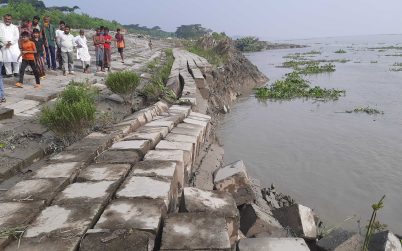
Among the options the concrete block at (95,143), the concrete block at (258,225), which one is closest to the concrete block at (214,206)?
the concrete block at (258,225)

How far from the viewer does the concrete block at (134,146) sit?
4015 millimetres

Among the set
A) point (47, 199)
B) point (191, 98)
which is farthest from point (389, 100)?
point (47, 199)

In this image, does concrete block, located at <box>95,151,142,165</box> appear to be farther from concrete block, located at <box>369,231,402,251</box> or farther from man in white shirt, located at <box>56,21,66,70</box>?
man in white shirt, located at <box>56,21,66,70</box>

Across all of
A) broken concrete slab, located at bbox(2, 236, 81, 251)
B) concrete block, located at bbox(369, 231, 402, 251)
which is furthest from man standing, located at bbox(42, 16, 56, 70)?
concrete block, located at bbox(369, 231, 402, 251)

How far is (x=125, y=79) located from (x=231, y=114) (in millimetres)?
5342

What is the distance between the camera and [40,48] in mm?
9422

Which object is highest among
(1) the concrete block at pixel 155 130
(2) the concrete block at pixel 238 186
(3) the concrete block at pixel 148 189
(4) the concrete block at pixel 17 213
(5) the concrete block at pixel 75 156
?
(1) the concrete block at pixel 155 130

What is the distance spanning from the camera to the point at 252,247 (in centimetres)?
274

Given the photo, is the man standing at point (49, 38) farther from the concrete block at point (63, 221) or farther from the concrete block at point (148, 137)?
the concrete block at point (63, 221)

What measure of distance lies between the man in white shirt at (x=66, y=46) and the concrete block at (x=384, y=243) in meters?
9.25

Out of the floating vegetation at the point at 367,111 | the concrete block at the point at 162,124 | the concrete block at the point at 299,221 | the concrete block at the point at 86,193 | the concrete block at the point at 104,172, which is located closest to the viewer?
the concrete block at the point at 86,193

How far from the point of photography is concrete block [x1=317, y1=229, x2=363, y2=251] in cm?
341

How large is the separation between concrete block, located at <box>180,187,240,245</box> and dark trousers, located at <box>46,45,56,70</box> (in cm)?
905

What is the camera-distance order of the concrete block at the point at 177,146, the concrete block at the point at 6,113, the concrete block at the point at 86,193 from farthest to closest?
the concrete block at the point at 6,113
the concrete block at the point at 177,146
the concrete block at the point at 86,193
